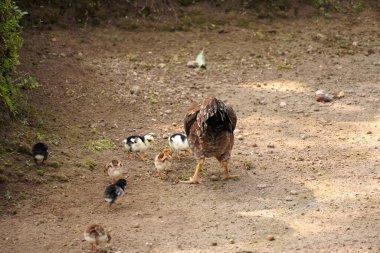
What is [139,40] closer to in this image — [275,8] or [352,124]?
[275,8]

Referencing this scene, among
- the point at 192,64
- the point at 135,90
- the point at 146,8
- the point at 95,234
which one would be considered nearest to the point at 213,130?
the point at 95,234

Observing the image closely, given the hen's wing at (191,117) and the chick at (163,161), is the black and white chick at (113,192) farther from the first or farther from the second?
the hen's wing at (191,117)

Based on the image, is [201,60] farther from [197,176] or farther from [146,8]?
[197,176]

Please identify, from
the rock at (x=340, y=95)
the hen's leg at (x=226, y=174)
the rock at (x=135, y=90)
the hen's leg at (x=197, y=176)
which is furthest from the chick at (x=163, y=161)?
the rock at (x=340, y=95)

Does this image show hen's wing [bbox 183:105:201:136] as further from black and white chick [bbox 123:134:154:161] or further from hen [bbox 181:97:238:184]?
black and white chick [bbox 123:134:154:161]

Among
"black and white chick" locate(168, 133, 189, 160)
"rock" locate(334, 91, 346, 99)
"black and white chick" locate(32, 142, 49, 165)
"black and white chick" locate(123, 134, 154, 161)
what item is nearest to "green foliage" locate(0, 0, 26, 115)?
"black and white chick" locate(32, 142, 49, 165)

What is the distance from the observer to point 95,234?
7.67 m

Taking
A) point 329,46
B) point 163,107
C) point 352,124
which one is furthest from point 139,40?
point 352,124

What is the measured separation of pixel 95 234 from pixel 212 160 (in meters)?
3.26

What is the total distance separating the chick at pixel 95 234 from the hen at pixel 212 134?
2170mm

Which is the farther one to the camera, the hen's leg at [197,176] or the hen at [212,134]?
the hen's leg at [197,176]

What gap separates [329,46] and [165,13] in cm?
336

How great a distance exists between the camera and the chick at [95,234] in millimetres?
7672

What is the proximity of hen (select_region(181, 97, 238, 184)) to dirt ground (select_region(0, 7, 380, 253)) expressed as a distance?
331 mm
